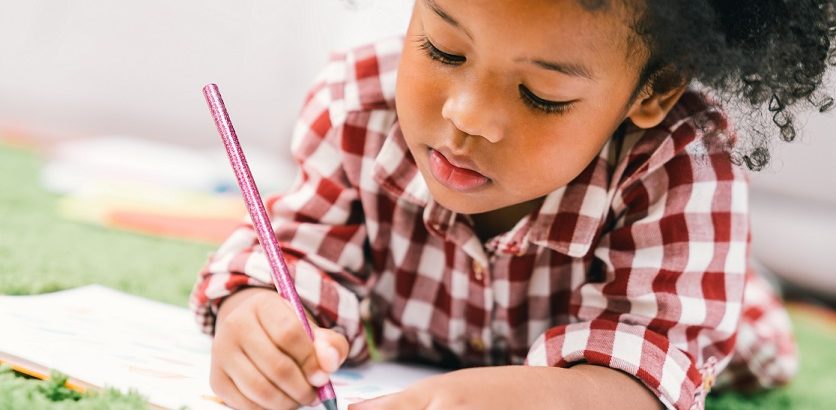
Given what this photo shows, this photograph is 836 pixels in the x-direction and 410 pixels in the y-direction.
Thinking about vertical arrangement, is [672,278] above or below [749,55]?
below

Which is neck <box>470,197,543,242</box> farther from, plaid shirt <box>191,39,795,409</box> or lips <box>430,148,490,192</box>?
lips <box>430,148,490,192</box>

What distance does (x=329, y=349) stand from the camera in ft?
1.76

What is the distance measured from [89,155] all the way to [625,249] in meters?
1.05

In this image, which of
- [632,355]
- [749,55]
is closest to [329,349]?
[632,355]

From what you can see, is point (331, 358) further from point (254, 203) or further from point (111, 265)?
point (111, 265)

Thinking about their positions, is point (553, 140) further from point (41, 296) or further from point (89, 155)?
point (89, 155)

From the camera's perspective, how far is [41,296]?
74cm

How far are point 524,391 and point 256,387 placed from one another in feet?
0.54

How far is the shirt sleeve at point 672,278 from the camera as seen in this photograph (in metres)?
0.65

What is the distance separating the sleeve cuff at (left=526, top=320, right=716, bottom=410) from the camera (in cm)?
63

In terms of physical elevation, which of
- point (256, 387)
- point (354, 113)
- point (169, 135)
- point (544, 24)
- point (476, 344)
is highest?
point (544, 24)

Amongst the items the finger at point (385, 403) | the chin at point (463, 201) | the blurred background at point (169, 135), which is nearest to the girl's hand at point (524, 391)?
the finger at point (385, 403)

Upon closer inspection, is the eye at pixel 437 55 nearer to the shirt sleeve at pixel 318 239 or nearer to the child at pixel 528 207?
the child at pixel 528 207

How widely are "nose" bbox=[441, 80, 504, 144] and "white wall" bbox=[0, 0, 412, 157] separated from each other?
1.10 meters
